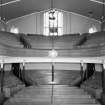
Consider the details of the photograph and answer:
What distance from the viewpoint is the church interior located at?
10.6 meters

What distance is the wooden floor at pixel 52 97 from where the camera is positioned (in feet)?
33.1

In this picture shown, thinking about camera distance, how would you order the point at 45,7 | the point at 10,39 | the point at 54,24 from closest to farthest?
the point at 10,39
the point at 45,7
the point at 54,24

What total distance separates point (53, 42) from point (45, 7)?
3.95 m

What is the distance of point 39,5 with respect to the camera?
16.7 metres

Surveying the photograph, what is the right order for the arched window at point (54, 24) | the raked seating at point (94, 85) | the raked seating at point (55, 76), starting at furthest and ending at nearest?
1. the arched window at point (54, 24)
2. the raked seating at point (55, 76)
3. the raked seating at point (94, 85)

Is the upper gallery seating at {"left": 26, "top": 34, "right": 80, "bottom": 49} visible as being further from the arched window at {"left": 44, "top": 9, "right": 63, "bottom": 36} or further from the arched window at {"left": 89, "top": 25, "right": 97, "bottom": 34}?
the arched window at {"left": 44, "top": 9, "right": 63, "bottom": 36}

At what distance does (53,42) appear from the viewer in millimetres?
15289

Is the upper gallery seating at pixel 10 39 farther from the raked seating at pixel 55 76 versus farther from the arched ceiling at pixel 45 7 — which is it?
the arched ceiling at pixel 45 7

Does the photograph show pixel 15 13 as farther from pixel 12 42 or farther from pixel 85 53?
pixel 85 53

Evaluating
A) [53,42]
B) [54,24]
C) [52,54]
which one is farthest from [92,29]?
[52,54]

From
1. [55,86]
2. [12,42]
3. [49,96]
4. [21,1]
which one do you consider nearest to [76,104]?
[49,96]

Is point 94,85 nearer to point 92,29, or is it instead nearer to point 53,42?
point 53,42

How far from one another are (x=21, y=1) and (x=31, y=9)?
2.24 meters

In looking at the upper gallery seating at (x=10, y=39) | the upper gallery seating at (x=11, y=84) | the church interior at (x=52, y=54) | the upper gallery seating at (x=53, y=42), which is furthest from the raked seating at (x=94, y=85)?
the upper gallery seating at (x=10, y=39)
